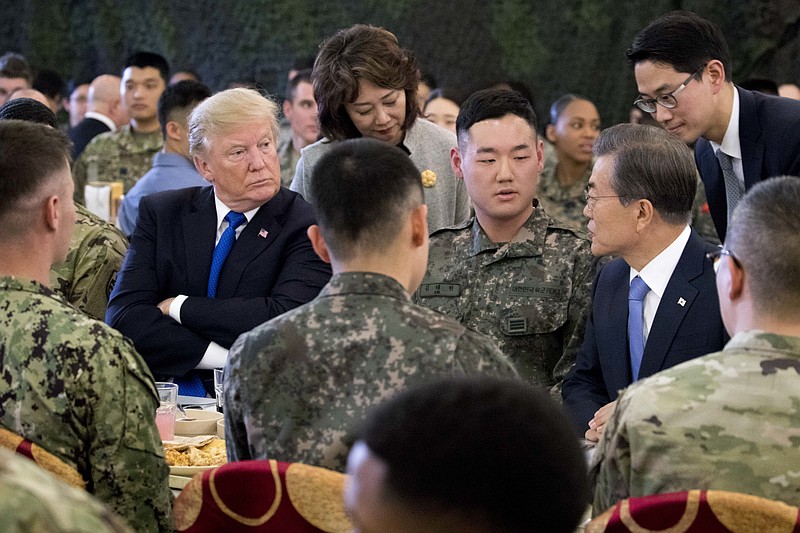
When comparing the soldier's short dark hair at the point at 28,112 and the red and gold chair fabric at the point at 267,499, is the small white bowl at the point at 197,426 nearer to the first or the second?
the red and gold chair fabric at the point at 267,499

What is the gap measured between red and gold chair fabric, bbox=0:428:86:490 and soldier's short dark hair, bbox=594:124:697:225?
1.53 metres

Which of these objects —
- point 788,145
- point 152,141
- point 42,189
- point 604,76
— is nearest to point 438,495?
point 42,189

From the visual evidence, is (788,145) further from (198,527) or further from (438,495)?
(438,495)

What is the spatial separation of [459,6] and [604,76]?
1.20 meters

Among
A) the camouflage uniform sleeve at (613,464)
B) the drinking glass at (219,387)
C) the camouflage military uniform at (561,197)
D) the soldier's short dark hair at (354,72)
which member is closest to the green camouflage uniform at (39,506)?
the camouflage uniform sleeve at (613,464)

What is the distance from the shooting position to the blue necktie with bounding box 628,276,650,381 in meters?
2.69

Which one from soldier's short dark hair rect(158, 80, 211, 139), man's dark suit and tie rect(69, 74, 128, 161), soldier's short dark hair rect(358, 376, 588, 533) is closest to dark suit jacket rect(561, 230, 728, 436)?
soldier's short dark hair rect(358, 376, 588, 533)

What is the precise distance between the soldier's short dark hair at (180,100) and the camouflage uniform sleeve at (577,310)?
250 cm

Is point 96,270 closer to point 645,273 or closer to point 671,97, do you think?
point 645,273

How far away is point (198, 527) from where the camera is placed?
1.62m

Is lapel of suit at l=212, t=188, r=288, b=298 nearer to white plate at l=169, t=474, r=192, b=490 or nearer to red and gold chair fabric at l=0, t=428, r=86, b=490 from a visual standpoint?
white plate at l=169, t=474, r=192, b=490

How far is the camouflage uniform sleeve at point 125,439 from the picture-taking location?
189 centimetres

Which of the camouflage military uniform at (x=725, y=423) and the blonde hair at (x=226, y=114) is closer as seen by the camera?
the camouflage military uniform at (x=725, y=423)

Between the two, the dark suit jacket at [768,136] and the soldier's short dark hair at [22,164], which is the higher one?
the soldier's short dark hair at [22,164]
